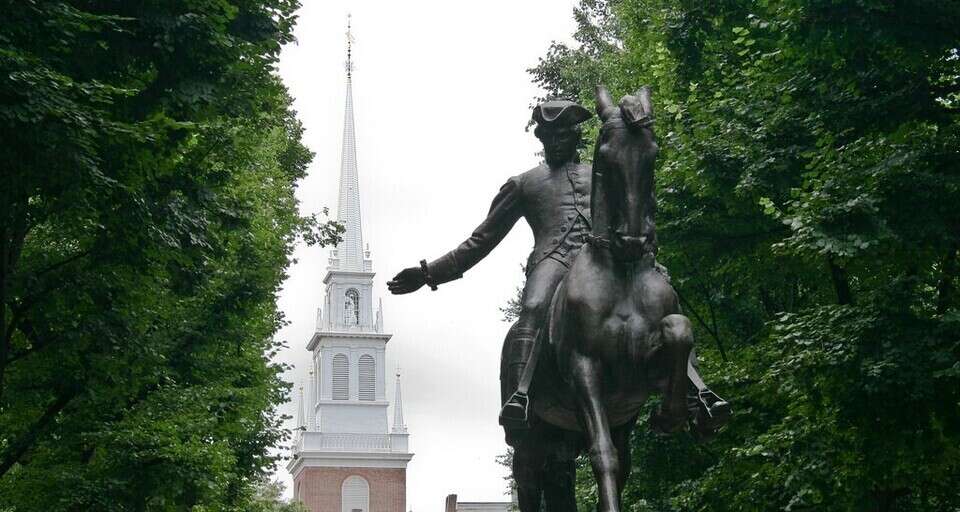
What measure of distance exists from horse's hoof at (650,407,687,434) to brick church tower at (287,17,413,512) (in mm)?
108457

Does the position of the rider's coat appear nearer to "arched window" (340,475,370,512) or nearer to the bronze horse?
the bronze horse

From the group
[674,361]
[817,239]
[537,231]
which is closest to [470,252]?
[537,231]

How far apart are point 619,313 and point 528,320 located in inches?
41.0

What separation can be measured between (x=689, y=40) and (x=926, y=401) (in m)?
9.58

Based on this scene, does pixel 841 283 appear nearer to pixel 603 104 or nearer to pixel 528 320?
pixel 528 320

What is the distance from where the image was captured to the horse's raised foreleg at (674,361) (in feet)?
31.9

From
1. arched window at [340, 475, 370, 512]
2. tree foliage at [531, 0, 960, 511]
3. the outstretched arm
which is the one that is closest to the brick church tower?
arched window at [340, 475, 370, 512]

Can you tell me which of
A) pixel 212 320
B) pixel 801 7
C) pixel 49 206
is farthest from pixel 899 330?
pixel 212 320

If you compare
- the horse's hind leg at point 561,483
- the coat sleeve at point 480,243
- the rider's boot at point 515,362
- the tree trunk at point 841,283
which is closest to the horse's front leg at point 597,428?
the rider's boot at point 515,362

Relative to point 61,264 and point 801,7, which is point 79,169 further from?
Answer: point 801,7

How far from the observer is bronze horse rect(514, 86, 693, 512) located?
9875mm

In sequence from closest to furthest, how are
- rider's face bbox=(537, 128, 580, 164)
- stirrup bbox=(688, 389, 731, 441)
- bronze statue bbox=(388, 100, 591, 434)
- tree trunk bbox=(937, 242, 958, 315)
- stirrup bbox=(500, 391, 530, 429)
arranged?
stirrup bbox=(688, 389, 731, 441) < stirrup bbox=(500, 391, 530, 429) < bronze statue bbox=(388, 100, 591, 434) < rider's face bbox=(537, 128, 580, 164) < tree trunk bbox=(937, 242, 958, 315)

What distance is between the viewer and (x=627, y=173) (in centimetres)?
994

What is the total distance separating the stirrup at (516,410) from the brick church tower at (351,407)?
108379 millimetres
